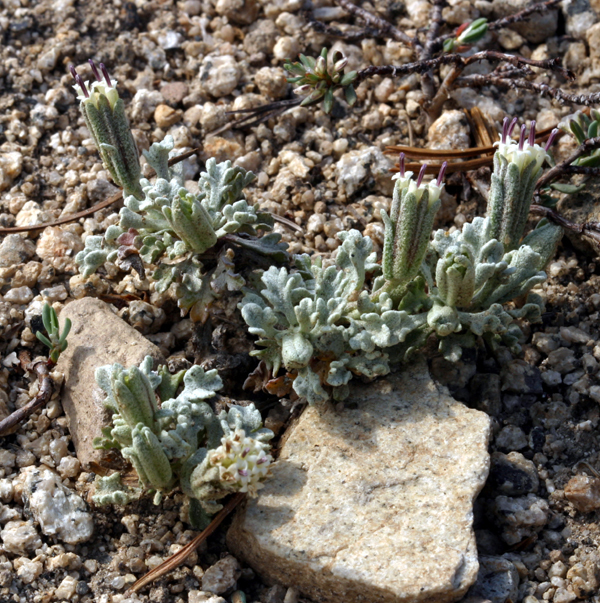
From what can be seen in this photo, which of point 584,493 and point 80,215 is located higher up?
point 80,215

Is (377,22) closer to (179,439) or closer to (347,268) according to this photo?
(347,268)

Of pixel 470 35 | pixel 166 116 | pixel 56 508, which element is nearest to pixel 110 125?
pixel 166 116

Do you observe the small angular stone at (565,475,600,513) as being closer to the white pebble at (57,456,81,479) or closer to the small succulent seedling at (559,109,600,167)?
the small succulent seedling at (559,109,600,167)

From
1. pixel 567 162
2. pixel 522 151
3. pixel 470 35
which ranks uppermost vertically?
pixel 470 35

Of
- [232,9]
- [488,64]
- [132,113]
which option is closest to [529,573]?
[488,64]

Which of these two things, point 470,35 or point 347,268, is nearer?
point 347,268

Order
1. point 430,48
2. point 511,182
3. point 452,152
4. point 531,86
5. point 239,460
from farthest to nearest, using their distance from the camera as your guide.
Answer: point 430,48
point 452,152
point 531,86
point 511,182
point 239,460

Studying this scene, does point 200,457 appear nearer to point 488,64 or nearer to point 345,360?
point 345,360

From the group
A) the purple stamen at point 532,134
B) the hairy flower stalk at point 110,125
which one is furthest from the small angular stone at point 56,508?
the purple stamen at point 532,134
